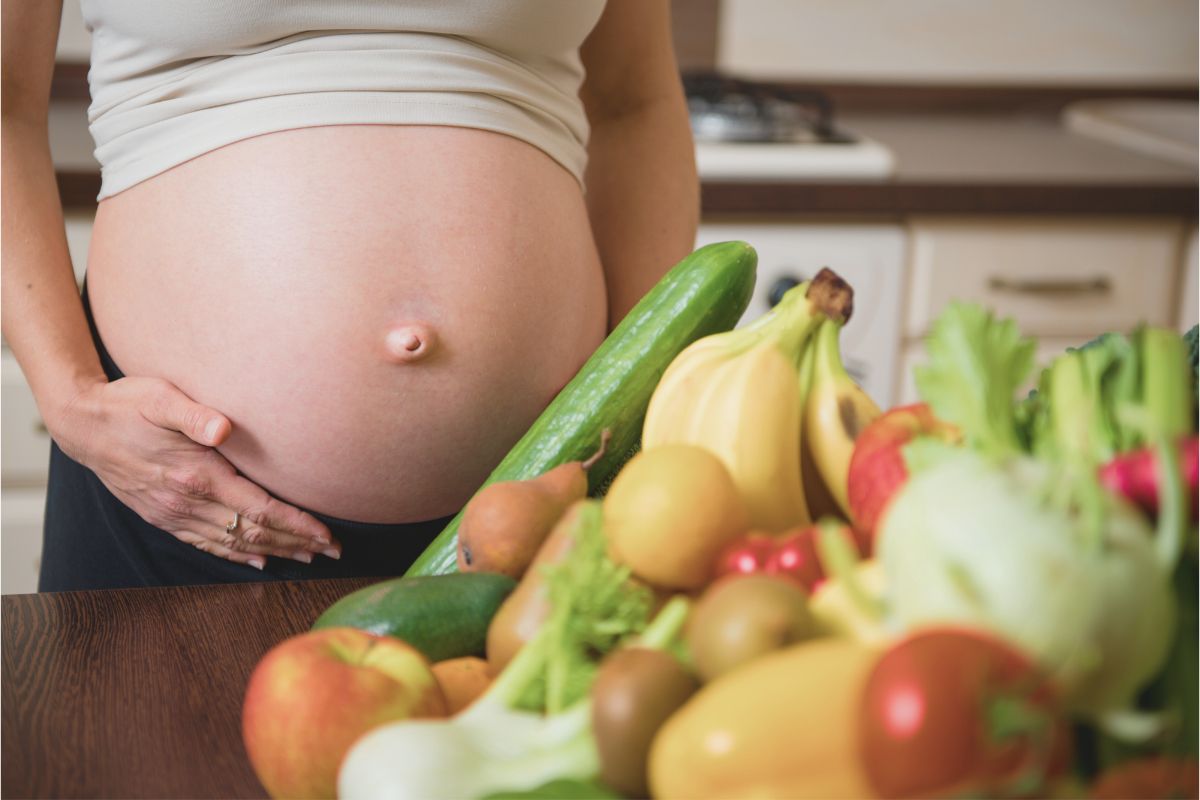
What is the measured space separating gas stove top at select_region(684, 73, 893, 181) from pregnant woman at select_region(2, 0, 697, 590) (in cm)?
75

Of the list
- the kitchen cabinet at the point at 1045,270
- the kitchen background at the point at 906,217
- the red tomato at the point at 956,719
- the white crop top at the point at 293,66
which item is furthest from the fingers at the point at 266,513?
the kitchen cabinet at the point at 1045,270

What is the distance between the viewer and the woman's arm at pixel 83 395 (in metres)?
0.81

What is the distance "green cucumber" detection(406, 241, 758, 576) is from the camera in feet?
2.41

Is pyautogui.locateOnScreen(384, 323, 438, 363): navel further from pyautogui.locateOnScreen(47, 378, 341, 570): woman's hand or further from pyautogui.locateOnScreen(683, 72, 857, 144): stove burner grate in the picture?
pyautogui.locateOnScreen(683, 72, 857, 144): stove burner grate

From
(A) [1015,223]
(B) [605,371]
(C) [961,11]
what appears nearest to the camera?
(B) [605,371]

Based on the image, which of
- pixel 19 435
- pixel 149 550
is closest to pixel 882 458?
pixel 149 550

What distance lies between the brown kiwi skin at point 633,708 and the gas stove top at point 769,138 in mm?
1208

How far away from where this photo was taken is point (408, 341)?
800mm

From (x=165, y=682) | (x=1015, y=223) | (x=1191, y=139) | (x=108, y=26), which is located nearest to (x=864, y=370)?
(x=1015, y=223)

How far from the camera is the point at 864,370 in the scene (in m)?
1.78

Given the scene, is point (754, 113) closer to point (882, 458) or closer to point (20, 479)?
point (20, 479)

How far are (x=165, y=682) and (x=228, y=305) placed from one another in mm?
305

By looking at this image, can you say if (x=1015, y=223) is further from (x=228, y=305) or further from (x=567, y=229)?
(x=228, y=305)

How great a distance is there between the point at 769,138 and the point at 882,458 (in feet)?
4.48
